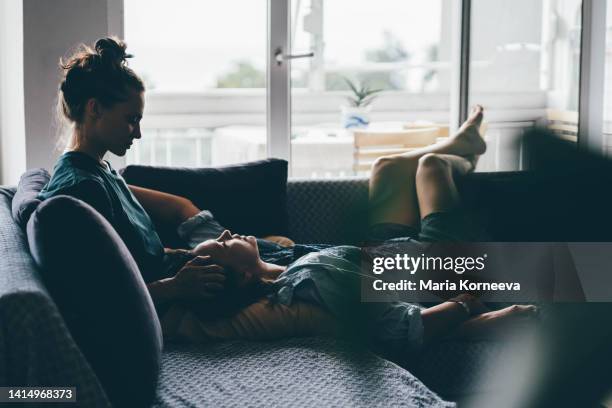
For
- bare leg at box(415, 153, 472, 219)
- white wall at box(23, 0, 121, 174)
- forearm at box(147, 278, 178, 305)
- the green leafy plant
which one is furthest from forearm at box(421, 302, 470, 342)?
the green leafy plant

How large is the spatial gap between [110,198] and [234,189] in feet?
2.39

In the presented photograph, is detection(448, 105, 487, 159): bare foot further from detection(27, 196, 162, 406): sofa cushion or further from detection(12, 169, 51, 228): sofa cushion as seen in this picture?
detection(27, 196, 162, 406): sofa cushion

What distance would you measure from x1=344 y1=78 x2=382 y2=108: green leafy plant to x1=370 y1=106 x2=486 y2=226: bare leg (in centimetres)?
127

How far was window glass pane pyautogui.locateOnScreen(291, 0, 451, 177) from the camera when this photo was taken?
11.8 ft

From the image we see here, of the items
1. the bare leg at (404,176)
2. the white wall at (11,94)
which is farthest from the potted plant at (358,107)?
the white wall at (11,94)

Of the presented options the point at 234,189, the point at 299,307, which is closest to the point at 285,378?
the point at 299,307

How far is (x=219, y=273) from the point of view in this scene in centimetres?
189

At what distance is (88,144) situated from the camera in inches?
78.0

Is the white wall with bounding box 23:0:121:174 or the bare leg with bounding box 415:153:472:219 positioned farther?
the white wall with bounding box 23:0:121:174

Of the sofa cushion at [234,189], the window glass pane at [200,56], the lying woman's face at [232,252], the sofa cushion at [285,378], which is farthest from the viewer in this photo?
the window glass pane at [200,56]

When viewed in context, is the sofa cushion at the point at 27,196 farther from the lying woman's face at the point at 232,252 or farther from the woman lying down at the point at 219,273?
the lying woman's face at the point at 232,252

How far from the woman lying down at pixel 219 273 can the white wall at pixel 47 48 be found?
3.16 feet

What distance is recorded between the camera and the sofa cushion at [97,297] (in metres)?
1.38

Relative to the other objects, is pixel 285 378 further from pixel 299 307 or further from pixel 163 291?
pixel 163 291
